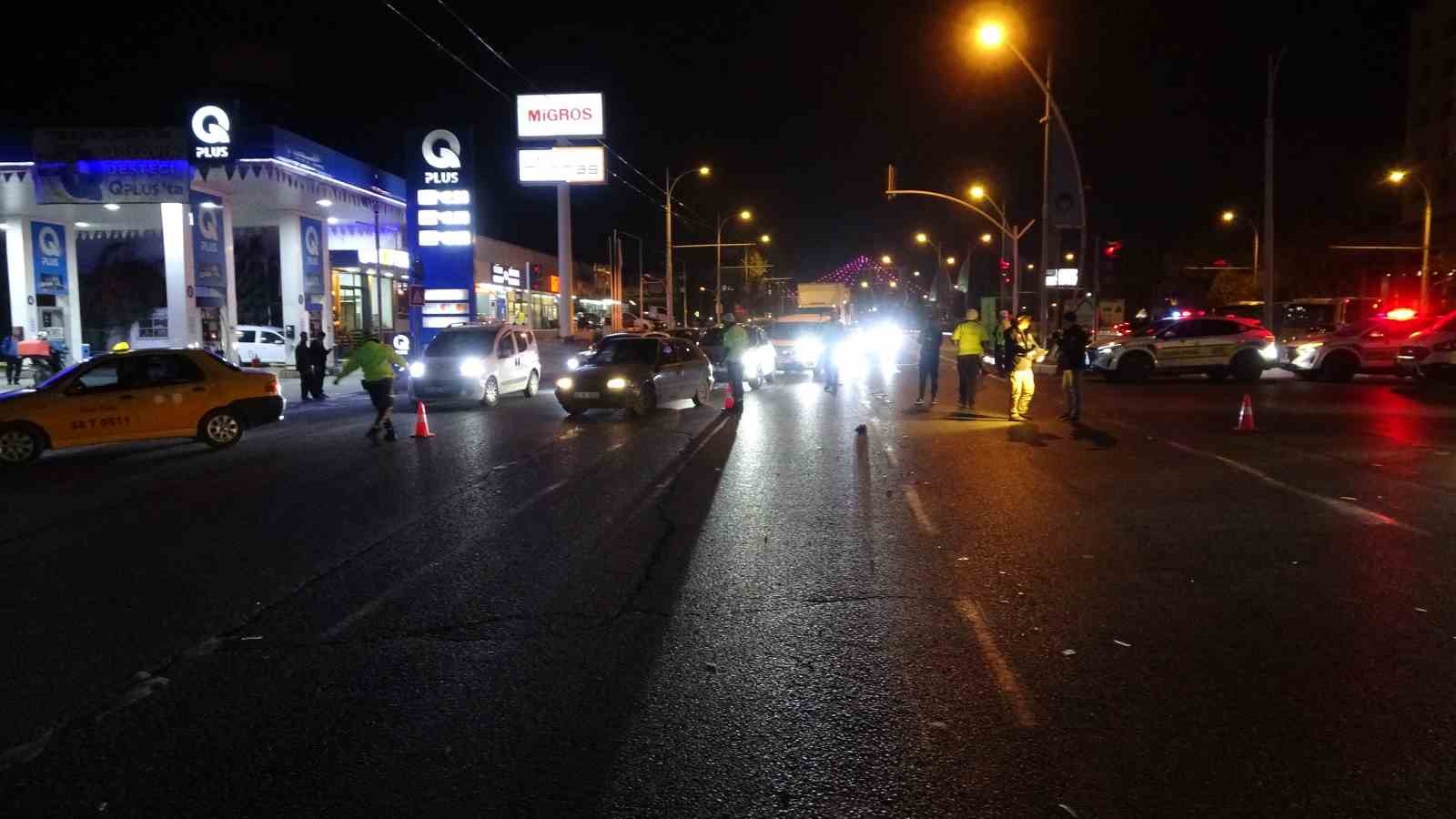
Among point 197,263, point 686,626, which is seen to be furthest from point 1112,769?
point 197,263

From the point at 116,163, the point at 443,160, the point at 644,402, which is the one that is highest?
the point at 443,160

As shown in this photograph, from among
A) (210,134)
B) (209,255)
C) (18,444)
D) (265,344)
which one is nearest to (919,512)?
(18,444)

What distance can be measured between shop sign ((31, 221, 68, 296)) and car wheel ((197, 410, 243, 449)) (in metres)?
22.3

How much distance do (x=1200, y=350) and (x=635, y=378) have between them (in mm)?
14992

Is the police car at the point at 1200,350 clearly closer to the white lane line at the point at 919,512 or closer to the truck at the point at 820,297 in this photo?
the white lane line at the point at 919,512

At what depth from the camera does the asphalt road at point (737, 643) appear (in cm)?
372

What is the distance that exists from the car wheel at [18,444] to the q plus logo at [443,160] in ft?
69.7

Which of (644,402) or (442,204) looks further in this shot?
(442,204)

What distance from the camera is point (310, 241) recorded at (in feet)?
111

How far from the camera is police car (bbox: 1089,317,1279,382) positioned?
24.9m

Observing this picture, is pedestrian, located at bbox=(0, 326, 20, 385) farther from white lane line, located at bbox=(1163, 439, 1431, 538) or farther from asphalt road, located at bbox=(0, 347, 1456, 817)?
white lane line, located at bbox=(1163, 439, 1431, 538)

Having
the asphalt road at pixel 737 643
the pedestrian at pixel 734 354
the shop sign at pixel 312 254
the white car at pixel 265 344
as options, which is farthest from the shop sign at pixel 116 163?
the asphalt road at pixel 737 643

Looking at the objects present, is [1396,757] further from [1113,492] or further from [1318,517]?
[1113,492]

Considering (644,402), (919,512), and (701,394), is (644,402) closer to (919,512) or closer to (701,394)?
(701,394)
